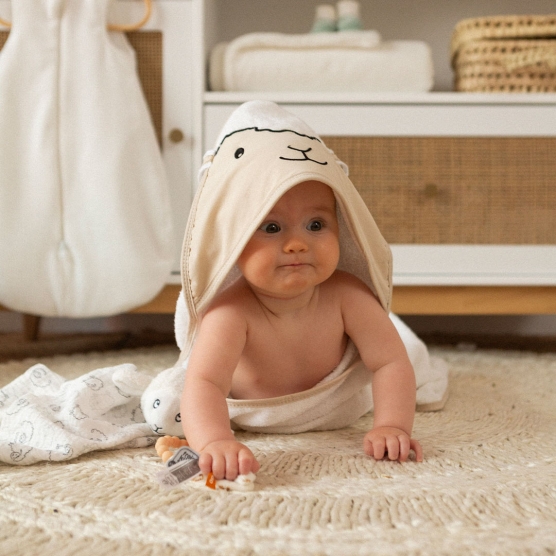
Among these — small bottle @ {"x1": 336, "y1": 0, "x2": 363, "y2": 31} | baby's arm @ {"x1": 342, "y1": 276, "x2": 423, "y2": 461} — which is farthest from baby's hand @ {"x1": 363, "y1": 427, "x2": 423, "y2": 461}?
small bottle @ {"x1": 336, "y1": 0, "x2": 363, "y2": 31}

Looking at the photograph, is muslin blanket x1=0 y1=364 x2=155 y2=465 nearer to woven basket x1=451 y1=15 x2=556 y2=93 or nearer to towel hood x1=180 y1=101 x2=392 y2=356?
towel hood x1=180 y1=101 x2=392 y2=356

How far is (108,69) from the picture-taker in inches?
44.6

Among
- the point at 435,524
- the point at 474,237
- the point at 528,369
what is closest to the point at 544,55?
the point at 474,237

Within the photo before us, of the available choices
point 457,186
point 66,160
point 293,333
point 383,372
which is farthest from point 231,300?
point 457,186

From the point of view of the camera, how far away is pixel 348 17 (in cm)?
130

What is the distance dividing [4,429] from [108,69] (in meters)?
0.70

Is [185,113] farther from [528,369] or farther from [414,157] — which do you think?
[528,369]

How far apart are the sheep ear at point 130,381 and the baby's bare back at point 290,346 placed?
10cm

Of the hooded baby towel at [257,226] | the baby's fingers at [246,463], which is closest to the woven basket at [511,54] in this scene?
the hooded baby towel at [257,226]

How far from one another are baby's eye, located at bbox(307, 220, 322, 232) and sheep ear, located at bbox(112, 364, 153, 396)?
260mm

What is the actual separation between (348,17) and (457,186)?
1.35 ft

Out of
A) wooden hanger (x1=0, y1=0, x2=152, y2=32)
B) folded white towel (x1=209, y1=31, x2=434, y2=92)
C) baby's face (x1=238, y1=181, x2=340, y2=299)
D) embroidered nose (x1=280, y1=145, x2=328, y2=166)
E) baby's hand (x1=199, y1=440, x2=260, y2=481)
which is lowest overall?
baby's hand (x1=199, y1=440, x2=260, y2=481)

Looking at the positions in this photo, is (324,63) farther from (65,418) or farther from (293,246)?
(65,418)

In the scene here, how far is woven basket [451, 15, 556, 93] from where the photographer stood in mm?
1199
